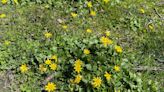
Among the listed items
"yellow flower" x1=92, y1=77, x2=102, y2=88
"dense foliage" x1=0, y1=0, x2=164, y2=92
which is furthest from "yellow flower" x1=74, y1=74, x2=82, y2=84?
"yellow flower" x1=92, y1=77, x2=102, y2=88

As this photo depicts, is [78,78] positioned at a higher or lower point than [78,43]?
lower

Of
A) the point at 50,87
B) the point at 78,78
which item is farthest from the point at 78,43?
the point at 50,87

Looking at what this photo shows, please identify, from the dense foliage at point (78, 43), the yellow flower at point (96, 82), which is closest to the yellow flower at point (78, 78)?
the dense foliage at point (78, 43)

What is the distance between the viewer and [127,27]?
473 cm

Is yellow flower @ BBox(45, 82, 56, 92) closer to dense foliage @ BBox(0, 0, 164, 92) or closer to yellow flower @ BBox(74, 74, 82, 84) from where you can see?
dense foliage @ BBox(0, 0, 164, 92)

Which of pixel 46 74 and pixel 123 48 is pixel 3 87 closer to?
pixel 46 74

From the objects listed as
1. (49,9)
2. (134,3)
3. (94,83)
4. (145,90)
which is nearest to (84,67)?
(94,83)

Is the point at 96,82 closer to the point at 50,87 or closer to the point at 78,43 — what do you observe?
the point at 50,87

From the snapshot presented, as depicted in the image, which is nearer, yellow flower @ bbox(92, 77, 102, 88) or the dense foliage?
yellow flower @ bbox(92, 77, 102, 88)

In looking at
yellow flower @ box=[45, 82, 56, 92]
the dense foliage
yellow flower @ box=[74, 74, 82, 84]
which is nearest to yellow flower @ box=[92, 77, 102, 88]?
the dense foliage

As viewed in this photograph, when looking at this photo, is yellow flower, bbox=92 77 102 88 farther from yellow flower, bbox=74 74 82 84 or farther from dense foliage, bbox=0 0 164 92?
yellow flower, bbox=74 74 82 84

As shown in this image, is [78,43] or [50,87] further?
[78,43]

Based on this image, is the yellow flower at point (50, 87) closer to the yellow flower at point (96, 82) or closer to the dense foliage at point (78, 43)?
the dense foliage at point (78, 43)

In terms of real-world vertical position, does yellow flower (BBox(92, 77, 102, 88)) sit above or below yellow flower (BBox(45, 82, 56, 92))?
above
